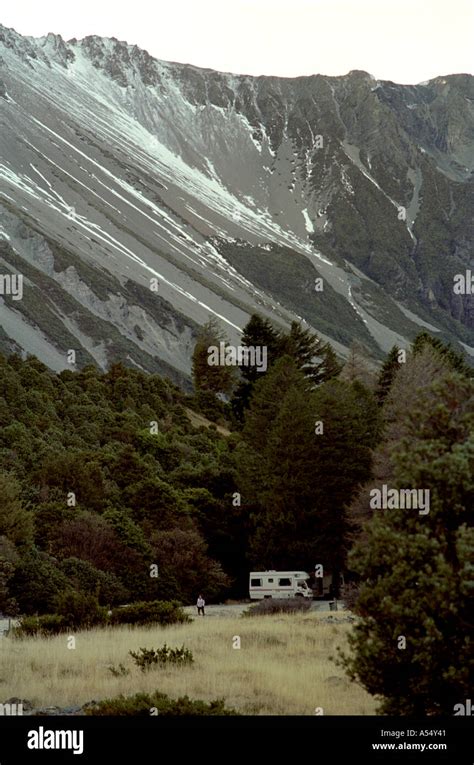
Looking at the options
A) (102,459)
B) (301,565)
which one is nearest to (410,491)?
(301,565)

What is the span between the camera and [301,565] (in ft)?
142

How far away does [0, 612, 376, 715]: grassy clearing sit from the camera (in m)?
17.4

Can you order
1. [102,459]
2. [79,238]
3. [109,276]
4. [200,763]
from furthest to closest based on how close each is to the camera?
[79,238]
[109,276]
[102,459]
[200,763]

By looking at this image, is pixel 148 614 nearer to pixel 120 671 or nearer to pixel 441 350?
pixel 120 671

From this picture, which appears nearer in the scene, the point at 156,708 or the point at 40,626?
the point at 156,708

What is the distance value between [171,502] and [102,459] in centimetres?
479

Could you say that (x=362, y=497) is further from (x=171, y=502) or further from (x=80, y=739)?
(x=80, y=739)

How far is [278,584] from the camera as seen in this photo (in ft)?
136

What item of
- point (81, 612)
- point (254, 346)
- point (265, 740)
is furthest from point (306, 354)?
point (265, 740)

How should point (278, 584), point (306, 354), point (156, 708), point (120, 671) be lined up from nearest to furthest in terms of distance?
1. point (156, 708)
2. point (120, 671)
3. point (278, 584)
4. point (306, 354)

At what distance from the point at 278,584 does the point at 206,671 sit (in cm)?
2228

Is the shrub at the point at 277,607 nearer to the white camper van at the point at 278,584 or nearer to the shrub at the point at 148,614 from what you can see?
the shrub at the point at 148,614

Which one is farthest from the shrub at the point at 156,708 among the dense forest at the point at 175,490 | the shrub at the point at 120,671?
the dense forest at the point at 175,490

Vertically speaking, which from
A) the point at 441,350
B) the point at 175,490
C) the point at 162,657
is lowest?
the point at 162,657
